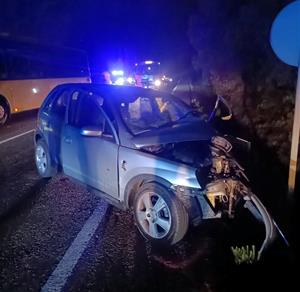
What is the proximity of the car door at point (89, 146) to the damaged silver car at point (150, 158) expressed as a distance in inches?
0.5

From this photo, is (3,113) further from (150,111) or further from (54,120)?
(150,111)

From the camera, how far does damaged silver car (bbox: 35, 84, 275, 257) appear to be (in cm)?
394

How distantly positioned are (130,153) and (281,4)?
7217mm

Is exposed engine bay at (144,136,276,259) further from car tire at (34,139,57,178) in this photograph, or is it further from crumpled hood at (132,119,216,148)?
car tire at (34,139,57,178)

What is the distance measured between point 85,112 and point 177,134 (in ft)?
4.63

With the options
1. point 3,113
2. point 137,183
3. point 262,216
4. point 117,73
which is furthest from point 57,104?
point 117,73

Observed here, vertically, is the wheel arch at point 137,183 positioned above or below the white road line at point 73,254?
above

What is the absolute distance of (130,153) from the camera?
170 inches

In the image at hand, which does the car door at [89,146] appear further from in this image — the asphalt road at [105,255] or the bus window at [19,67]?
the bus window at [19,67]

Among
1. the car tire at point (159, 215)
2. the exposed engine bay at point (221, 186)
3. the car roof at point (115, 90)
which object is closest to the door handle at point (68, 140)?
the car roof at point (115, 90)

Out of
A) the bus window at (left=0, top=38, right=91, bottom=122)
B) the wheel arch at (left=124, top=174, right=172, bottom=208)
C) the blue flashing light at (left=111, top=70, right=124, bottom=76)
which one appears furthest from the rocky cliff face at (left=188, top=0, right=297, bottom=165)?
the bus window at (left=0, top=38, right=91, bottom=122)

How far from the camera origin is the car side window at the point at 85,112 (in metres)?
4.94

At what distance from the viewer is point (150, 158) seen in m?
4.13

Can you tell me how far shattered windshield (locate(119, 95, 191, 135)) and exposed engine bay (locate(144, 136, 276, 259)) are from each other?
22.0 inches
